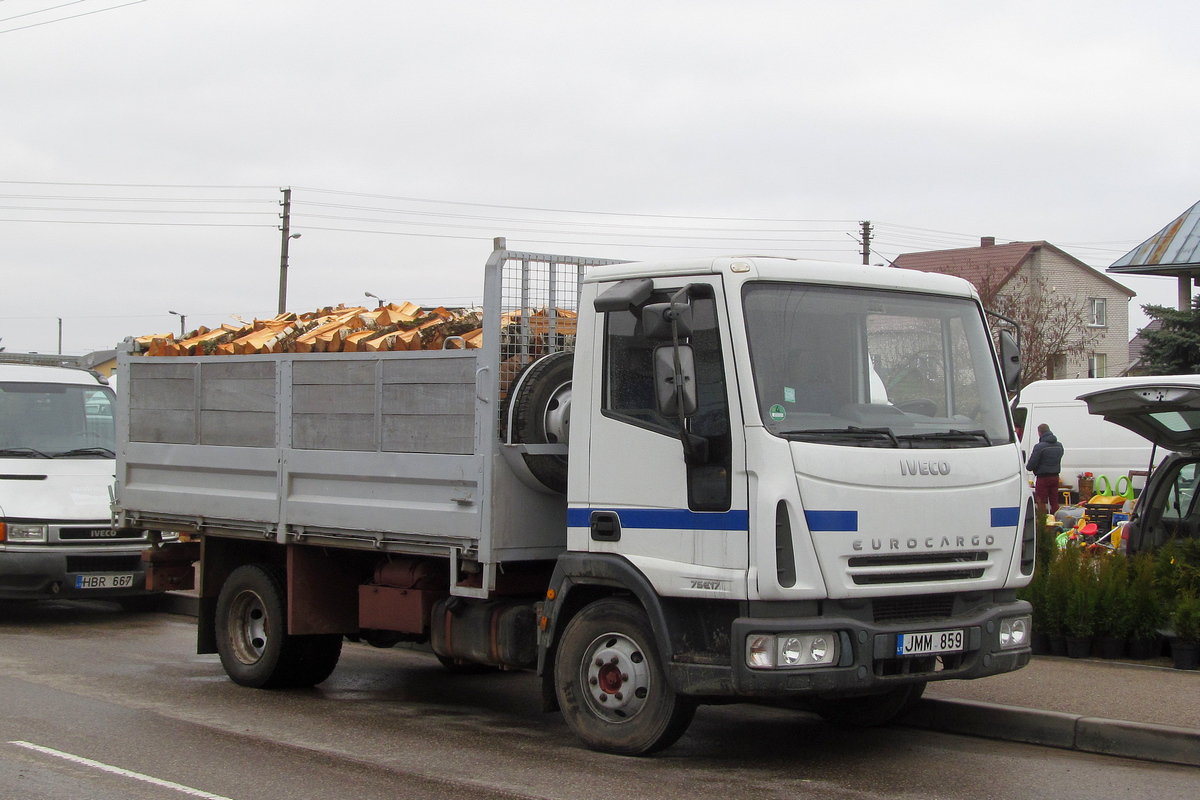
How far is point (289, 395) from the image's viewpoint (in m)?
8.69

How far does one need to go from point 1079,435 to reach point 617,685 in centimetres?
1640

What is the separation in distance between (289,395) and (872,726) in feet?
14.1

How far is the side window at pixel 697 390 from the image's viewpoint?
20.8 feet

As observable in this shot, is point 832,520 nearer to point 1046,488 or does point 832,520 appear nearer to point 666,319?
point 666,319

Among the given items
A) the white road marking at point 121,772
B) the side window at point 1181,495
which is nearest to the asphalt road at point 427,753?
the white road marking at point 121,772

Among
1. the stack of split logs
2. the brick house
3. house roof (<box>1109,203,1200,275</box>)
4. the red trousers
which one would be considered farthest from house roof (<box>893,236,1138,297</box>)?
the stack of split logs

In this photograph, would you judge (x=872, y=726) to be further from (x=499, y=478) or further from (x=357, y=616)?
(x=357, y=616)

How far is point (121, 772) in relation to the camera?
661cm

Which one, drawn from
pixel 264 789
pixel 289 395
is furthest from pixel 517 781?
pixel 289 395

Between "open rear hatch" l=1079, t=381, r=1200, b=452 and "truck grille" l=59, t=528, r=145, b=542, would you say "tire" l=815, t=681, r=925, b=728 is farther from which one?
"truck grille" l=59, t=528, r=145, b=542

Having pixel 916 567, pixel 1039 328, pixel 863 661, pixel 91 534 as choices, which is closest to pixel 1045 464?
pixel 91 534

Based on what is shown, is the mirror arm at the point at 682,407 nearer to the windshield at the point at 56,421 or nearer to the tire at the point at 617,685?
the tire at the point at 617,685

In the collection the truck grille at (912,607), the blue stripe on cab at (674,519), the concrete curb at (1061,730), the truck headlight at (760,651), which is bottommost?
the concrete curb at (1061,730)

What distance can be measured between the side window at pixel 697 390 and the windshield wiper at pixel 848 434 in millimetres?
351
